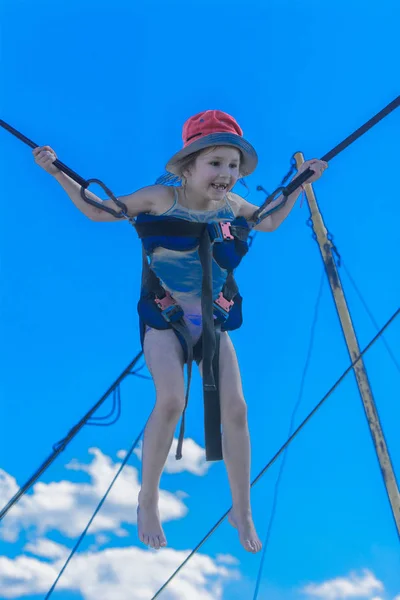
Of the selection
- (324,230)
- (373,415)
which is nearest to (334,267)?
(324,230)

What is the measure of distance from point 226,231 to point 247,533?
4.88ft

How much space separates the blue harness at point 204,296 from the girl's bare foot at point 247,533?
0.32m

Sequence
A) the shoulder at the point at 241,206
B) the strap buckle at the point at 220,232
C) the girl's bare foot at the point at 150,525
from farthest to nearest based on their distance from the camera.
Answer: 1. the shoulder at the point at 241,206
2. the strap buckle at the point at 220,232
3. the girl's bare foot at the point at 150,525

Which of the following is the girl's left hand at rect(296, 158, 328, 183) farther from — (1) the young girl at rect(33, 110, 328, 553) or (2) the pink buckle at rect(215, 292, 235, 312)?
(2) the pink buckle at rect(215, 292, 235, 312)

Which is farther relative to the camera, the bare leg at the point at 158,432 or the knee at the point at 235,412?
the knee at the point at 235,412

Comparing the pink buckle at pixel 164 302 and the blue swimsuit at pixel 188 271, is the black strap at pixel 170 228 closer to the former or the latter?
the blue swimsuit at pixel 188 271

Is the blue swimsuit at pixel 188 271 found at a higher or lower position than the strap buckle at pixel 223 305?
higher

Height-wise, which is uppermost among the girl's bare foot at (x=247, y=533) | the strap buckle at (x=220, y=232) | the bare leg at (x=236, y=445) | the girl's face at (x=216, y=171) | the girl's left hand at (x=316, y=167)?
the girl's left hand at (x=316, y=167)

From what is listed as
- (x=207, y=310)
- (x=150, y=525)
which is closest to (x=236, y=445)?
(x=150, y=525)

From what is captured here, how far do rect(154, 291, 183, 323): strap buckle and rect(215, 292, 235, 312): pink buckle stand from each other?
21 centimetres

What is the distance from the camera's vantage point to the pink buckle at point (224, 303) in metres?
4.38

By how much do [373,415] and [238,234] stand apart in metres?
2.82

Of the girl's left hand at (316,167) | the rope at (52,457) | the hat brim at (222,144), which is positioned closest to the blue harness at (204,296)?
the hat brim at (222,144)

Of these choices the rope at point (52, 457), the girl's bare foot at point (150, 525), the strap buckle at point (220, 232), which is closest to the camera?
the girl's bare foot at point (150, 525)
